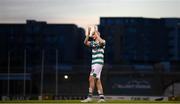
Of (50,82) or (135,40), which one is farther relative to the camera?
(50,82)

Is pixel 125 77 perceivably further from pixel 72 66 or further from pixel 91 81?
pixel 91 81

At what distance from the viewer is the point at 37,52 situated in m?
51.3

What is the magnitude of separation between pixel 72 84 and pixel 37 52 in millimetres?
4172

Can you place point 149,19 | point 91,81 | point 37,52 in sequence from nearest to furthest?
point 91,81, point 149,19, point 37,52

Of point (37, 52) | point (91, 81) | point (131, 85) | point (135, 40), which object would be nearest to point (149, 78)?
point (131, 85)

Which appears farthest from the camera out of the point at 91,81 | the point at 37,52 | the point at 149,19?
the point at 37,52

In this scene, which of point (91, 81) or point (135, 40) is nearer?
point (91, 81)

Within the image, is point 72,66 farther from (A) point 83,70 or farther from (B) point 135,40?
(B) point 135,40

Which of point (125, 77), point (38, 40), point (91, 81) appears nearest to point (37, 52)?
point (38, 40)

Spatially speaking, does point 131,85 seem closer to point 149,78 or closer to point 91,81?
point 149,78

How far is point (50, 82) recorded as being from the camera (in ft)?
169

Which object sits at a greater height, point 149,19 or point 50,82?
point 149,19

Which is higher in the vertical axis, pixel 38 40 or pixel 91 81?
pixel 38 40

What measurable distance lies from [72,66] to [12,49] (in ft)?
16.3
